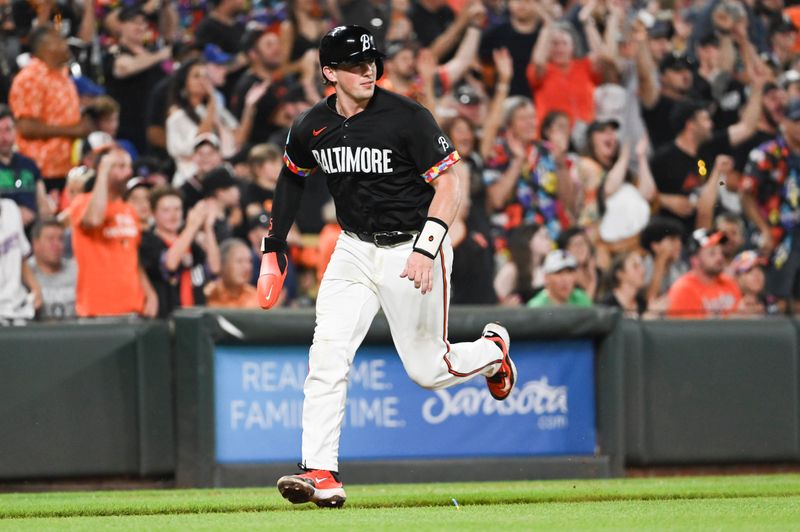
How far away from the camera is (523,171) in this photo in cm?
1120

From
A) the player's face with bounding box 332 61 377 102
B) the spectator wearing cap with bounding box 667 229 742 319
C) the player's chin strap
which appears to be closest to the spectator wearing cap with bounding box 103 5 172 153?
the spectator wearing cap with bounding box 667 229 742 319

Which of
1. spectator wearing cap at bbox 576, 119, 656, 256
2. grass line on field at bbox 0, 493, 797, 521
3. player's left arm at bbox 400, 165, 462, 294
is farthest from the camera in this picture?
spectator wearing cap at bbox 576, 119, 656, 256

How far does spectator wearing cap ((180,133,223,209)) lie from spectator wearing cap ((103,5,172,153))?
687 millimetres

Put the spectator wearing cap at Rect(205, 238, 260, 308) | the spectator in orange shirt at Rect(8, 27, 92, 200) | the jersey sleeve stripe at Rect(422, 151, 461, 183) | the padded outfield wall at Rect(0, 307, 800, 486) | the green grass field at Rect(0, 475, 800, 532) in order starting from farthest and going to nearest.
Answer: the spectator in orange shirt at Rect(8, 27, 92, 200), the spectator wearing cap at Rect(205, 238, 260, 308), the padded outfield wall at Rect(0, 307, 800, 486), the jersey sleeve stripe at Rect(422, 151, 461, 183), the green grass field at Rect(0, 475, 800, 532)

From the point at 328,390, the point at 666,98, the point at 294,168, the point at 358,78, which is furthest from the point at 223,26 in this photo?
the point at 328,390

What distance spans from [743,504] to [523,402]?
2608mm

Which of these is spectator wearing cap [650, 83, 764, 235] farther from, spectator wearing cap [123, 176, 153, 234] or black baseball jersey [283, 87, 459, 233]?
black baseball jersey [283, 87, 459, 233]

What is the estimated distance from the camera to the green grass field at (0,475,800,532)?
201 inches

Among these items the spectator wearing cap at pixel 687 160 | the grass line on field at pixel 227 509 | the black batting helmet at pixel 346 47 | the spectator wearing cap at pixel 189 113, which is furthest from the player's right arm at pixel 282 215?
the spectator wearing cap at pixel 687 160

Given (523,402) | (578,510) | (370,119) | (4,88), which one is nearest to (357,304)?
(370,119)

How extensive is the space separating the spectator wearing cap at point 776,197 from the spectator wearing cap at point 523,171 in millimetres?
2022

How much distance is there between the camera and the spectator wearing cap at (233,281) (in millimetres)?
9469

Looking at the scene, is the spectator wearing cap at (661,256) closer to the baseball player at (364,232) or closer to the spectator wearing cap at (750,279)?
the spectator wearing cap at (750,279)

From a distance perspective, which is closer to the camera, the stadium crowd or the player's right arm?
the player's right arm
